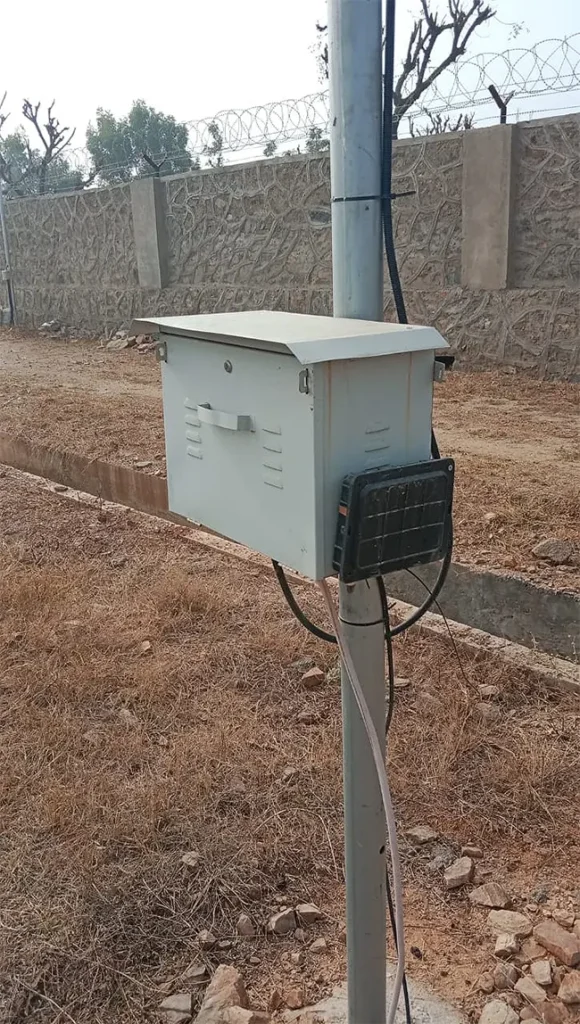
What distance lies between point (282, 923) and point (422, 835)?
493mm

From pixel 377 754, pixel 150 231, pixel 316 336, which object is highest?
pixel 150 231

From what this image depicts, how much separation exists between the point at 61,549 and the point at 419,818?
2.79 m

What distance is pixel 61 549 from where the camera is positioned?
4.76 meters

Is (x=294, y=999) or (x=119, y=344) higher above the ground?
(x=119, y=344)

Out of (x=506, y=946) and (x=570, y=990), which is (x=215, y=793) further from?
(x=570, y=990)

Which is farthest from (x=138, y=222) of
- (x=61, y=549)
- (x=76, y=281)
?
(x=61, y=549)

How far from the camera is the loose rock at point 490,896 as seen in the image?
2258 mm

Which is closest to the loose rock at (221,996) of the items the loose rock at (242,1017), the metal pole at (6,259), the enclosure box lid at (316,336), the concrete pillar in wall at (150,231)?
the loose rock at (242,1017)

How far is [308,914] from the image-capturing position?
2.24 meters

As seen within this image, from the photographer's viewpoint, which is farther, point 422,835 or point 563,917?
point 422,835

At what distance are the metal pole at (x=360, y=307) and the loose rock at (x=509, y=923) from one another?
0.58m

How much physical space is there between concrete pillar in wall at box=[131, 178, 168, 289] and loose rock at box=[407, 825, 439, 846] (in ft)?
37.4

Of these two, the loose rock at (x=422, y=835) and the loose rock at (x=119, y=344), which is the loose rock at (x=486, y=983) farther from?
the loose rock at (x=119, y=344)

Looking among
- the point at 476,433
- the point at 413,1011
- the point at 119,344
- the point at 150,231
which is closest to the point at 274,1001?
the point at 413,1011
